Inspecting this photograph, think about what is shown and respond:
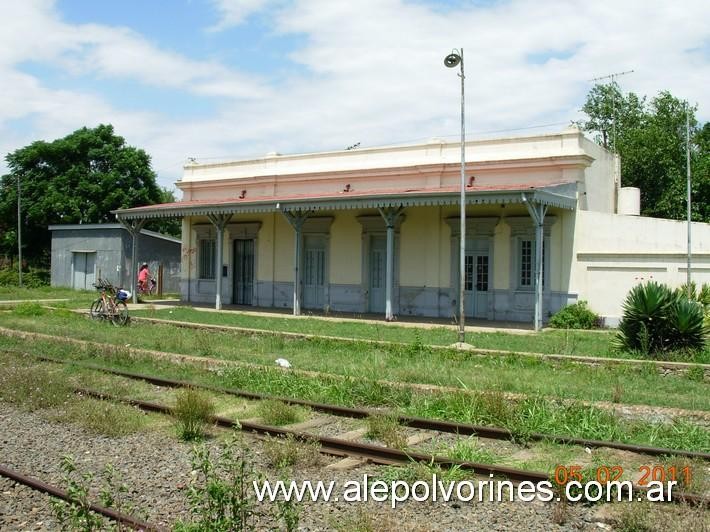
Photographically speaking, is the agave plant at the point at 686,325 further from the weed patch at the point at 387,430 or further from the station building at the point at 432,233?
the weed patch at the point at 387,430

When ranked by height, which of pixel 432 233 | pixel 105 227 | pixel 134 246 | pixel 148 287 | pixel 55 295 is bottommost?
pixel 55 295

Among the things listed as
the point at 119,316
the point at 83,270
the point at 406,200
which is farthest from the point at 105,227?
the point at 406,200

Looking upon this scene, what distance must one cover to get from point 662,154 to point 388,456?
115ft

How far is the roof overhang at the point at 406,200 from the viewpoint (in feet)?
54.0

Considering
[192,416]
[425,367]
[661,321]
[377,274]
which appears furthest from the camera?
[377,274]

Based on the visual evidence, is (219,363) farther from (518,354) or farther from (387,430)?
(387,430)

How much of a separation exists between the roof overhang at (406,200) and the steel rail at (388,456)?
33.6ft

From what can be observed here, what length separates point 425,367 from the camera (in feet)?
37.8

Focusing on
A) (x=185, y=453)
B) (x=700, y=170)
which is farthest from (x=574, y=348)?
(x=700, y=170)

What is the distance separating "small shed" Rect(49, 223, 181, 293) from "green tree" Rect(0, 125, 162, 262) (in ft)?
20.2

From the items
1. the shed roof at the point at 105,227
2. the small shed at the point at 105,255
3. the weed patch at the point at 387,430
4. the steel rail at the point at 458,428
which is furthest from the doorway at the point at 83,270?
the weed patch at the point at 387,430

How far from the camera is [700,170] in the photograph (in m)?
33.6

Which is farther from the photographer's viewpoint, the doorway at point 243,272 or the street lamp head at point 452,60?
the doorway at point 243,272

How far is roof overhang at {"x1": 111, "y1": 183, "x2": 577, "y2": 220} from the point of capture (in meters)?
16.5
